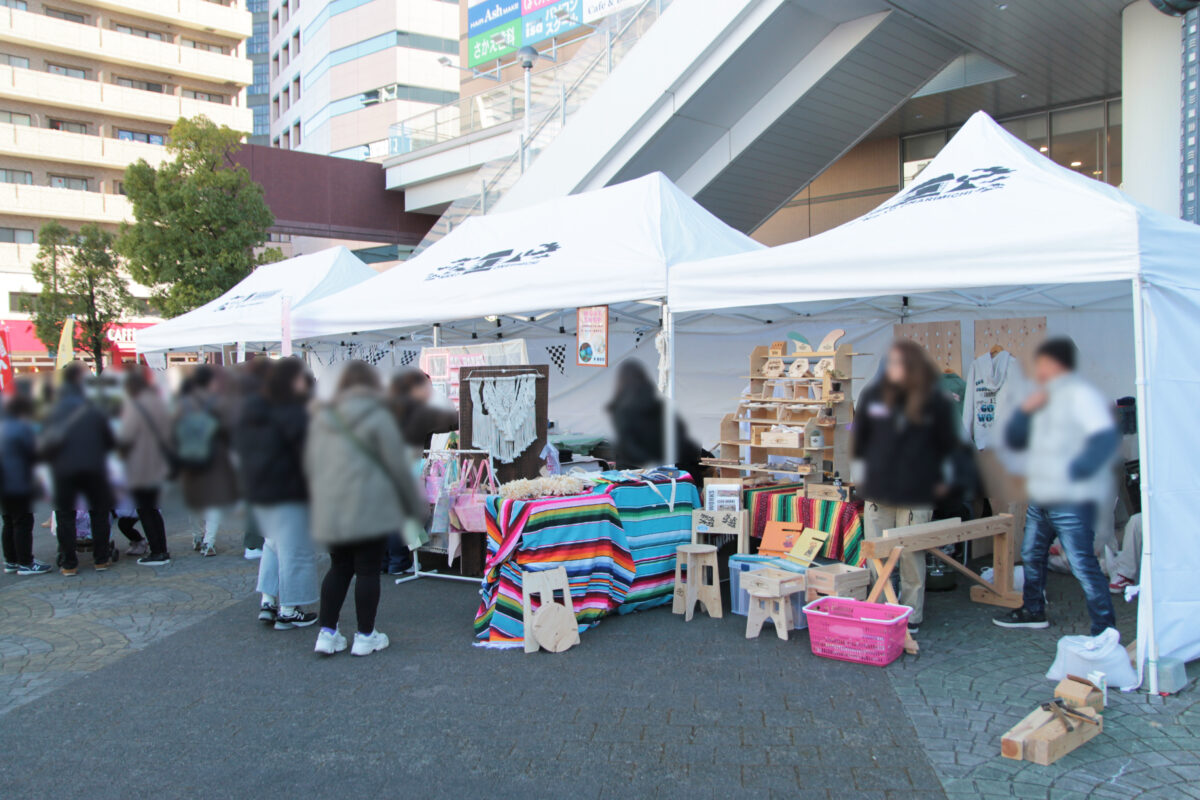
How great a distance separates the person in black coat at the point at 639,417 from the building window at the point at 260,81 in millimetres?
41314

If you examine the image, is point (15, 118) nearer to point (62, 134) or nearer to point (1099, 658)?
point (62, 134)

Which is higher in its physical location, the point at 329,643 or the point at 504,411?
the point at 504,411

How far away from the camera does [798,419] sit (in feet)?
18.3

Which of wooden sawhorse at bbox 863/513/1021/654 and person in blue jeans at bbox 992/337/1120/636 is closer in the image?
person in blue jeans at bbox 992/337/1120/636

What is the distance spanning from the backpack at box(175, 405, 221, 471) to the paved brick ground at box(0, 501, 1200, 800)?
12.9ft

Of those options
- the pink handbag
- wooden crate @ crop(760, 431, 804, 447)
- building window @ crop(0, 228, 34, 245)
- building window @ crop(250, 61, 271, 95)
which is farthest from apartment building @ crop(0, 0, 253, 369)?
wooden crate @ crop(760, 431, 804, 447)

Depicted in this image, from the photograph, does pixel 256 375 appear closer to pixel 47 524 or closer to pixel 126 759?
pixel 126 759

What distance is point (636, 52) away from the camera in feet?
42.4

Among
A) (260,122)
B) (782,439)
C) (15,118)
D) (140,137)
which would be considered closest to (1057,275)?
(782,439)

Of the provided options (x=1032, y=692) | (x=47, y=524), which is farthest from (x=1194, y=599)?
(x=47, y=524)

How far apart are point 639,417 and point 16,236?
40.3 metres

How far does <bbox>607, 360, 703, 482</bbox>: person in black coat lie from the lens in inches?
35.4

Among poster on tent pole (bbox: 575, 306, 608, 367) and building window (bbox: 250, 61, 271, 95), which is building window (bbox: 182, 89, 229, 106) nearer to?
building window (bbox: 250, 61, 271, 95)

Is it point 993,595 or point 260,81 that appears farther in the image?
point 260,81
